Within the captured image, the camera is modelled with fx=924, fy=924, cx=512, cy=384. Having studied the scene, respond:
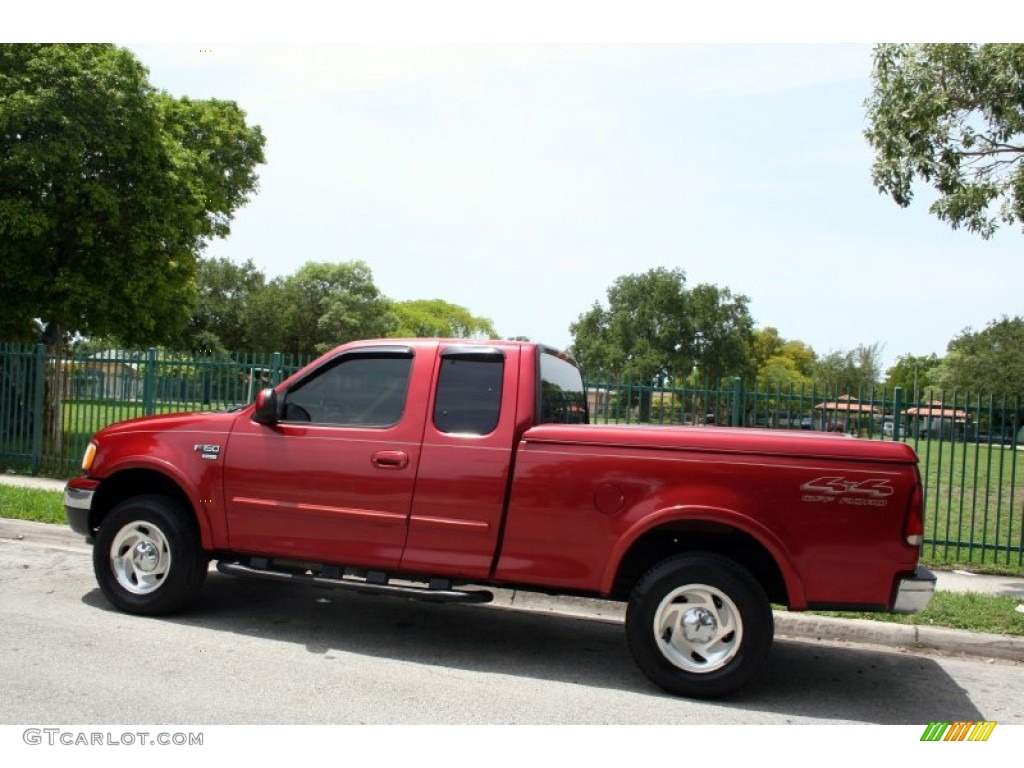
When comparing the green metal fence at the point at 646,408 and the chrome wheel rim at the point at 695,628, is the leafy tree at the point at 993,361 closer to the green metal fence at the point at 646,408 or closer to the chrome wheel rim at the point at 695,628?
the green metal fence at the point at 646,408

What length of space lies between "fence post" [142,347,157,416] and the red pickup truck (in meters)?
7.01

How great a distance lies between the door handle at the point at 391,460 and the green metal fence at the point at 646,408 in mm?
4426

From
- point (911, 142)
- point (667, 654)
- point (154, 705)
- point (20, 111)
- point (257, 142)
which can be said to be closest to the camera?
point (154, 705)

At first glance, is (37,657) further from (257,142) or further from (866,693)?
(257,142)

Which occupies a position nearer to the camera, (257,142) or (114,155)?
(114,155)

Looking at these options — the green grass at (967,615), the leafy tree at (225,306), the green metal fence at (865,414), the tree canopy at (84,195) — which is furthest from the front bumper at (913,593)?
the leafy tree at (225,306)

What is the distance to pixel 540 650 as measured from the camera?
6.23 m

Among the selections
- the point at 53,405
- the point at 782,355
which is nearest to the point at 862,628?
the point at 53,405

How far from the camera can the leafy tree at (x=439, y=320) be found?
11362 centimetres

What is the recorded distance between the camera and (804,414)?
1077cm

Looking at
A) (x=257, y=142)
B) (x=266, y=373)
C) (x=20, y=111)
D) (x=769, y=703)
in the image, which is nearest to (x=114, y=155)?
(x=20, y=111)

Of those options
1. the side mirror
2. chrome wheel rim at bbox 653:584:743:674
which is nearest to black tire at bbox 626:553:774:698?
chrome wheel rim at bbox 653:584:743:674

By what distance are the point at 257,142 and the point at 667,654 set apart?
26.4 metres

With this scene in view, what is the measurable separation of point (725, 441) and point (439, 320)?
117m
